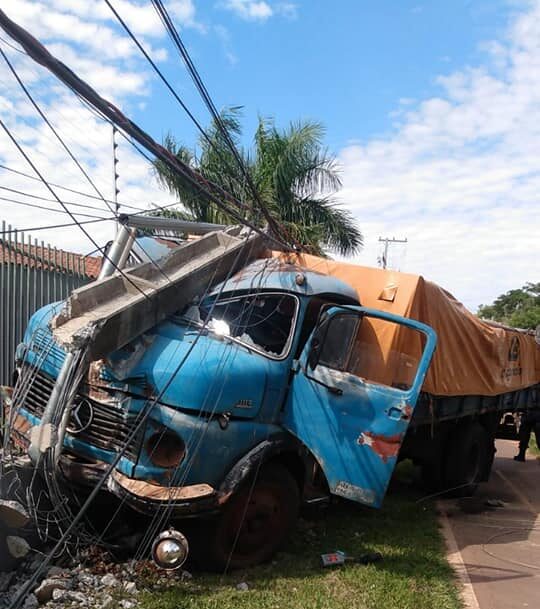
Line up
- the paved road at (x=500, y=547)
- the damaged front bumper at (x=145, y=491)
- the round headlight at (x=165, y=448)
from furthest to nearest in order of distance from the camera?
1. the paved road at (x=500, y=547)
2. the round headlight at (x=165, y=448)
3. the damaged front bumper at (x=145, y=491)

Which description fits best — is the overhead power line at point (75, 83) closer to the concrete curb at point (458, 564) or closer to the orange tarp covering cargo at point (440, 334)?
the orange tarp covering cargo at point (440, 334)

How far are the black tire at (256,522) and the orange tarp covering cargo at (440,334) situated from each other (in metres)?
1.69

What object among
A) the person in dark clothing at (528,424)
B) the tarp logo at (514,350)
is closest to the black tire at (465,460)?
the tarp logo at (514,350)

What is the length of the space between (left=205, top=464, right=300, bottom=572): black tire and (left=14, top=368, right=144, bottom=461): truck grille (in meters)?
0.89

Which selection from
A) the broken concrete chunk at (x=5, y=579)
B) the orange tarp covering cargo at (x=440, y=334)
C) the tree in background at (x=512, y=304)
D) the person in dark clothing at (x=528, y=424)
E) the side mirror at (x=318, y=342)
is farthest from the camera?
the tree in background at (x=512, y=304)

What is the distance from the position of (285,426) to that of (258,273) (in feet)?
5.04

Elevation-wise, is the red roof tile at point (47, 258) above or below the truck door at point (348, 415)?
above

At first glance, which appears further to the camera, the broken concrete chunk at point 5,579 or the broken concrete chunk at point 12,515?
the broken concrete chunk at point 5,579

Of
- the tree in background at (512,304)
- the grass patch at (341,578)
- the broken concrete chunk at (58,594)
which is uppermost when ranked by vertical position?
the tree in background at (512,304)

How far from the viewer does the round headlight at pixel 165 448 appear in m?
4.71

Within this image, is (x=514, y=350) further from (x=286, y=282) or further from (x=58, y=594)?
(x=58, y=594)

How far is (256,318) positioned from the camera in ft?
19.1

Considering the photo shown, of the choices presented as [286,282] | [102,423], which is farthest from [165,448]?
[286,282]

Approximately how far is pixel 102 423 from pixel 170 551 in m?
1.13
